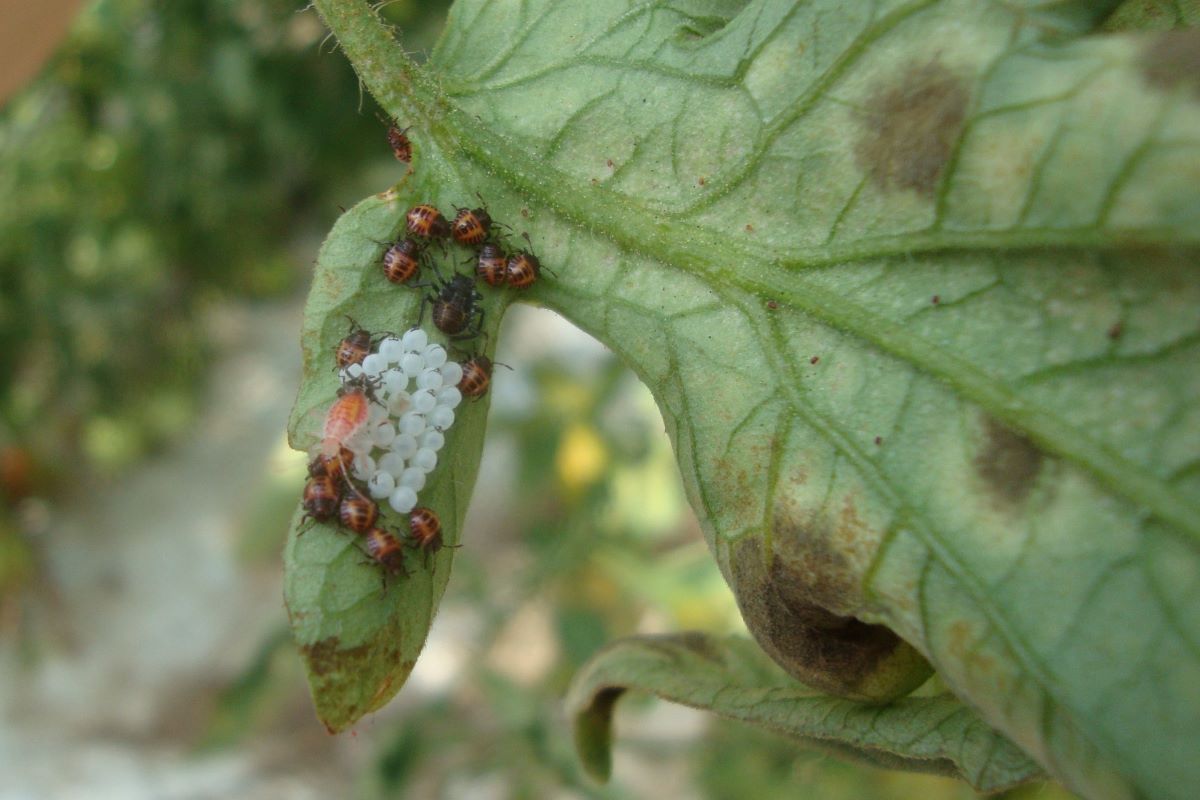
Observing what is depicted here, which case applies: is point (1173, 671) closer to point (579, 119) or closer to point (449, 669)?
point (579, 119)

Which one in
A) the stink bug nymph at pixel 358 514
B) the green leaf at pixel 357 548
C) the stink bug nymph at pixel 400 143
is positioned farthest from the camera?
the stink bug nymph at pixel 400 143

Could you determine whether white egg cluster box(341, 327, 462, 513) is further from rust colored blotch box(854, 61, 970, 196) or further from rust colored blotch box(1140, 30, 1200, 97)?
rust colored blotch box(1140, 30, 1200, 97)

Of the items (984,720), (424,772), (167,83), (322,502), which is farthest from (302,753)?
(984,720)

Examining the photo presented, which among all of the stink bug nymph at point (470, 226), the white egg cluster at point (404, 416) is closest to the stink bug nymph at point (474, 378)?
the white egg cluster at point (404, 416)

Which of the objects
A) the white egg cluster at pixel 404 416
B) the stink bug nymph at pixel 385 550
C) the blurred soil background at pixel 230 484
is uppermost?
the blurred soil background at pixel 230 484

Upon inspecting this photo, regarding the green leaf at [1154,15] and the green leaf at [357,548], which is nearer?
the green leaf at [1154,15]

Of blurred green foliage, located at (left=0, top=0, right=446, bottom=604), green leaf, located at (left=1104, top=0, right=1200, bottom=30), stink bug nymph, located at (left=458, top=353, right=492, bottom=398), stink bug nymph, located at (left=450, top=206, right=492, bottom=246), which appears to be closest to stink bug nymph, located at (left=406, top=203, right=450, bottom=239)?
stink bug nymph, located at (left=450, top=206, right=492, bottom=246)

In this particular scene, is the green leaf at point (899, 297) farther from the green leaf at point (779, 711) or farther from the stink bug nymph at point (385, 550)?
the stink bug nymph at point (385, 550)

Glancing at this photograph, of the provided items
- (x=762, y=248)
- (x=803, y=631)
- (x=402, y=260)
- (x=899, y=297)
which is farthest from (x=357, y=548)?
(x=899, y=297)
